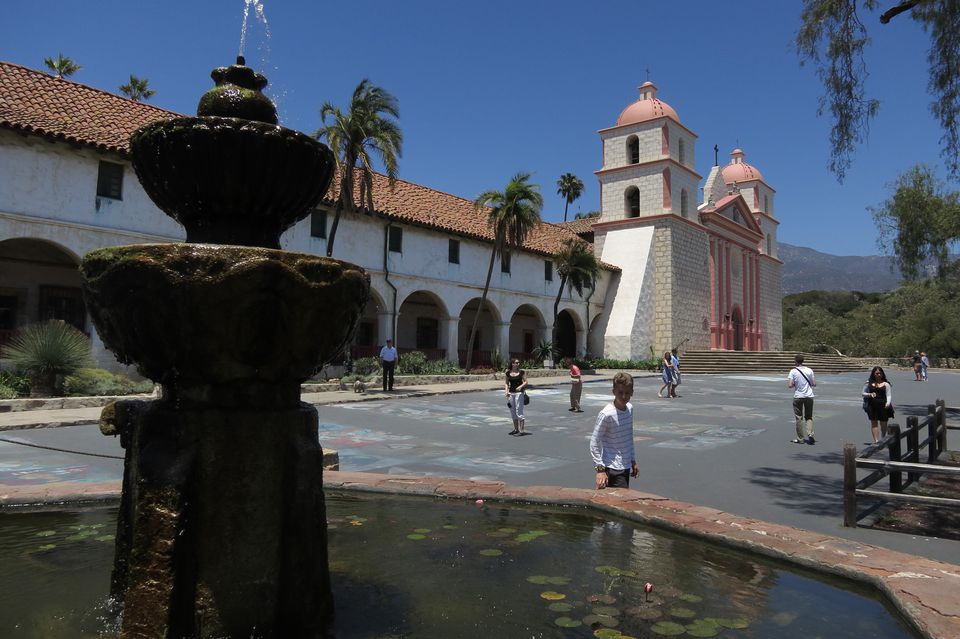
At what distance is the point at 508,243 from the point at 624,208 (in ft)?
39.6

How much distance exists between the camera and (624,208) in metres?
35.4

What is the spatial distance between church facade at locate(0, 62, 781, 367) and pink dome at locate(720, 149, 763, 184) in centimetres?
15

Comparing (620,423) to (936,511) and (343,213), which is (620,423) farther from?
(343,213)

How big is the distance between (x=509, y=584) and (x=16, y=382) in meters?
14.1

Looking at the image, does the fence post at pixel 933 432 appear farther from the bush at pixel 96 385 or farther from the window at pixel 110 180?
the window at pixel 110 180

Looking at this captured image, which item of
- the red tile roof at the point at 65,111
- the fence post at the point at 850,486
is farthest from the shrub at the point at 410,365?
the fence post at the point at 850,486

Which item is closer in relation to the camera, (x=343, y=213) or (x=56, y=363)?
(x=56, y=363)

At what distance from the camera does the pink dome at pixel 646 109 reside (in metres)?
34.0

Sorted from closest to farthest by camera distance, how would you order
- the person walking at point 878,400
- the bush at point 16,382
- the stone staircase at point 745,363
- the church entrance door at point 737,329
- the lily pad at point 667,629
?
the lily pad at point 667,629 → the person walking at point 878,400 → the bush at point 16,382 → the stone staircase at point 745,363 → the church entrance door at point 737,329

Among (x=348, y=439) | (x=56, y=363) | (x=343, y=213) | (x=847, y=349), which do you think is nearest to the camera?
(x=348, y=439)

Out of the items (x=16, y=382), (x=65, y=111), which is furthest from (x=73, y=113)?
(x=16, y=382)

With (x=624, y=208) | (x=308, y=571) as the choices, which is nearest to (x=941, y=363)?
(x=624, y=208)

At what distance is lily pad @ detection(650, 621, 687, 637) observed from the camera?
8.90ft

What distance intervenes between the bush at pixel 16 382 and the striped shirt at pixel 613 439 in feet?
43.8
